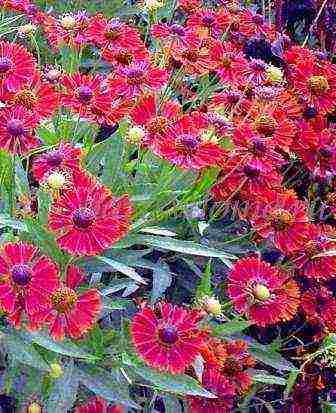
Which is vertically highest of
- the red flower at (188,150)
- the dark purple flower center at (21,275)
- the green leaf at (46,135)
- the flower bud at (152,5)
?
the flower bud at (152,5)

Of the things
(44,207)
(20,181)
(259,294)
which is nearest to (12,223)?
(44,207)

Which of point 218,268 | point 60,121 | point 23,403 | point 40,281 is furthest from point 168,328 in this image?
point 60,121

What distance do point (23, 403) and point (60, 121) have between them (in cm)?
50

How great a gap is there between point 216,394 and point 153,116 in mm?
453

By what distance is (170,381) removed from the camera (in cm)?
117

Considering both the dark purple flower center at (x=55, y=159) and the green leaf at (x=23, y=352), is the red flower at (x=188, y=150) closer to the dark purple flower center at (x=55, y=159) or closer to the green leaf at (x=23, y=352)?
the dark purple flower center at (x=55, y=159)

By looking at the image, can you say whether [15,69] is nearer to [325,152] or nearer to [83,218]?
[83,218]

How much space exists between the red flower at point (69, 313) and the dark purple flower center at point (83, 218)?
0.09 metres

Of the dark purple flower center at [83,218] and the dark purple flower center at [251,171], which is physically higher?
the dark purple flower center at [83,218]

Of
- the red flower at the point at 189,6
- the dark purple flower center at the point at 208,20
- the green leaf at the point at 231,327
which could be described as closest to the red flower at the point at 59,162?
the green leaf at the point at 231,327

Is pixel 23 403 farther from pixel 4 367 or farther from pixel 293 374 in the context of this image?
pixel 293 374

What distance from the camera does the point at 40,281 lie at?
1.09 metres

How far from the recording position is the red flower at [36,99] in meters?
1.30

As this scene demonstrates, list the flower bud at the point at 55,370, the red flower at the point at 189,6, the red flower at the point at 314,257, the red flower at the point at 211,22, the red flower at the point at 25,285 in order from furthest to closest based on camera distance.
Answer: the red flower at the point at 189,6 → the red flower at the point at 211,22 → the red flower at the point at 314,257 → the flower bud at the point at 55,370 → the red flower at the point at 25,285
